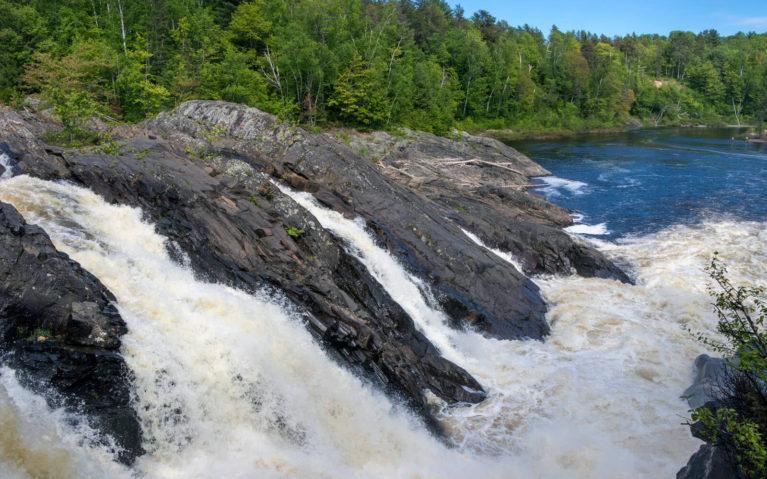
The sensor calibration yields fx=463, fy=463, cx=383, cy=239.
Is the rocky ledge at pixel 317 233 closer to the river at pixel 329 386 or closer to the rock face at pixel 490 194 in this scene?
the rock face at pixel 490 194

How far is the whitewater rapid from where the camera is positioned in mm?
9789

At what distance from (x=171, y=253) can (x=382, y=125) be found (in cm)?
3366

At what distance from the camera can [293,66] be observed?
39969 millimetres

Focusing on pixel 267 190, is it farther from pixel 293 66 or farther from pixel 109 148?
pixel 293 66

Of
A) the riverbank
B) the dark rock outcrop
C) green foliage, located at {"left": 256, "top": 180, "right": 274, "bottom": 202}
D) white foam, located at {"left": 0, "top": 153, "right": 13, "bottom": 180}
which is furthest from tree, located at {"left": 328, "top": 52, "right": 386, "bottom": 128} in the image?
the riverbank

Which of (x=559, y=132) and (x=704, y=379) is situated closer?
(x=704, y=379)

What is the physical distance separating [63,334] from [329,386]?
6.36 meters

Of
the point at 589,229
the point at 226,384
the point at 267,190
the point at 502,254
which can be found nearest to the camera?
the point at 226,384

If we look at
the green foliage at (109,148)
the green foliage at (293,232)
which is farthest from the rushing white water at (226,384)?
the green foliage at (109,148)

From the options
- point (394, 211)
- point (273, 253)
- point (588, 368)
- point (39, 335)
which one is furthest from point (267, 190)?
point (588, 368)

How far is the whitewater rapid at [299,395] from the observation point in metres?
9.79

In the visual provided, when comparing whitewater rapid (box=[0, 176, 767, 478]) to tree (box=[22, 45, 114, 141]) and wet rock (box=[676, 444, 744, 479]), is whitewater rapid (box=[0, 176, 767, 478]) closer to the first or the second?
wet rock (box=[676, 444, 744, 479])

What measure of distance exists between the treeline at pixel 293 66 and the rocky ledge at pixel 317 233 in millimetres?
6507

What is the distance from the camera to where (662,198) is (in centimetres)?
3622
